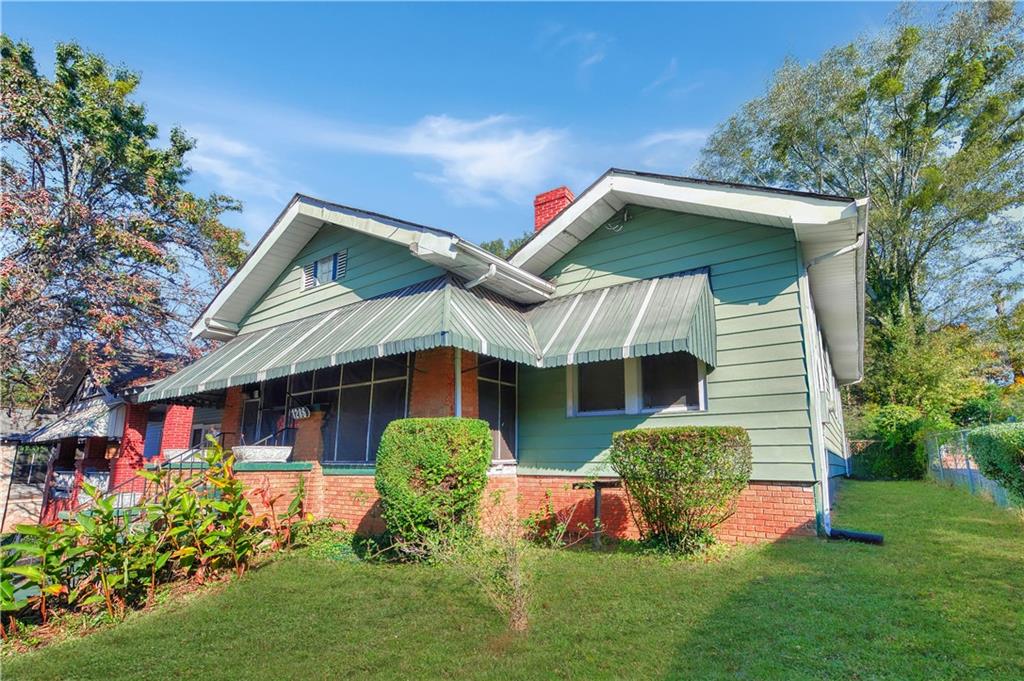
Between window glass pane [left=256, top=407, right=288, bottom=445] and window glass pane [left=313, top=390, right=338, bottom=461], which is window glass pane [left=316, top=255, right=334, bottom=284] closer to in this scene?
window glass pane [left=313, top=390, right=338, bottom=461]

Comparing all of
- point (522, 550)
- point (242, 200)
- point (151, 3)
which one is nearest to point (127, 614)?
point (522, 550)

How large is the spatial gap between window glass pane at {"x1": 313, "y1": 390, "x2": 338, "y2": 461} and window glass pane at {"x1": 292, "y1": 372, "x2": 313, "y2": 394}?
493mm

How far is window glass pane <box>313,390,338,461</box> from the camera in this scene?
Result: 11.3 meters

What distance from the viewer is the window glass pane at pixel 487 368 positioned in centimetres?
983

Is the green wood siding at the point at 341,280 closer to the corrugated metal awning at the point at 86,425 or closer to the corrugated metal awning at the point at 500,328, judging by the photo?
the corrugated metal awning at the point at 500,328

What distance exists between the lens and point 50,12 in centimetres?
1249

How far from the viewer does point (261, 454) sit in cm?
999

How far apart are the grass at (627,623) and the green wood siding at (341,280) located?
5991 millimetres

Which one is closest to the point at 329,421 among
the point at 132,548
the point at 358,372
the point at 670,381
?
the point at 358,372

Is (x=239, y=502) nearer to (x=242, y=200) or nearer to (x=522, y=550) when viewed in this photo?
(x=522, y=550)

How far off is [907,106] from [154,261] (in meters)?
31.9

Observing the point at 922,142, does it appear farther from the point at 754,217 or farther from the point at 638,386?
the point at 638,386

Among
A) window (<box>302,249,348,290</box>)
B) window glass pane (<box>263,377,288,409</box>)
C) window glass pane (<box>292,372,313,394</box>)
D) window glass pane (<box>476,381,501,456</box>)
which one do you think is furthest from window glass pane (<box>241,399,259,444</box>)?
window glass pane (<box>476,381,501,456</box>)

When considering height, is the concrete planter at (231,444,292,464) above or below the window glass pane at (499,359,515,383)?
below
